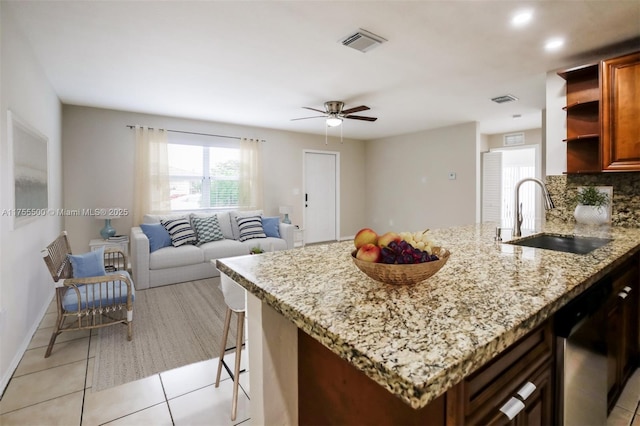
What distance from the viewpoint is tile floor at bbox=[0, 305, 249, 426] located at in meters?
1.75

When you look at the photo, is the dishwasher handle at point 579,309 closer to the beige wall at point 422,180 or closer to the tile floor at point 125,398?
the tile floor at point 125,398

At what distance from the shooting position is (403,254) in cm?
97

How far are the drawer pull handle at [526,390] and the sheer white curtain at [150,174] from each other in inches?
204

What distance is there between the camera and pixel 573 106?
2.72m

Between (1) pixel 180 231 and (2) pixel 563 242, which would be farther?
(1) pixel 180 231

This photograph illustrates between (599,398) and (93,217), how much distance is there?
18.4ft

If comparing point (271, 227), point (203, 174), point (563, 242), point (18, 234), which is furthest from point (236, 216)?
point (563, 242)

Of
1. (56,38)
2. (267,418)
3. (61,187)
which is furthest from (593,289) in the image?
(61,187)

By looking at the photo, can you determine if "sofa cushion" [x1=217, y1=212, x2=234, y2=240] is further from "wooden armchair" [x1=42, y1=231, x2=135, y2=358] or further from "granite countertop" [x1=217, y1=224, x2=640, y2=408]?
"granite countertop" [x1=217, y1=224, x2=640, y2=408]

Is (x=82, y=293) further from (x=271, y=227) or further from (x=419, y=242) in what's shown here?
(x=271, y=227)

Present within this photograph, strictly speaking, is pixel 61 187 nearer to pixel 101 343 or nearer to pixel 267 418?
pixel 101 343

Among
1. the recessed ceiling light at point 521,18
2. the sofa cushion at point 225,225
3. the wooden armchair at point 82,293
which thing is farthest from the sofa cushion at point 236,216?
the recessed ceiling light at point 521,18

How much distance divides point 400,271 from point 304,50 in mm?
2423

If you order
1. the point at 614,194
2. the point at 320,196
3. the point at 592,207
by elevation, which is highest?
the point at 320,196
